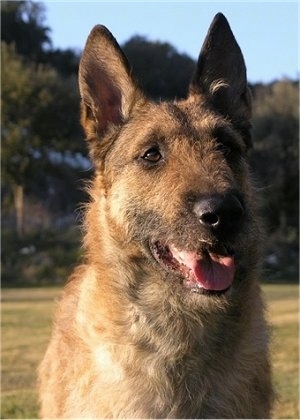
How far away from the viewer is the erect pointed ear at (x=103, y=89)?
5.57 m

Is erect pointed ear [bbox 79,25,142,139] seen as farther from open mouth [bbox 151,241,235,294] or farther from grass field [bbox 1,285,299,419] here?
grass field [bbox 1,285,299,419]

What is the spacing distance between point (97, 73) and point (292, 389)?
19.8ft

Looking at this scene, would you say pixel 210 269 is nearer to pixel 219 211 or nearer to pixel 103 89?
pixel 219 211

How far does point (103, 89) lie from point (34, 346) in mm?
10429

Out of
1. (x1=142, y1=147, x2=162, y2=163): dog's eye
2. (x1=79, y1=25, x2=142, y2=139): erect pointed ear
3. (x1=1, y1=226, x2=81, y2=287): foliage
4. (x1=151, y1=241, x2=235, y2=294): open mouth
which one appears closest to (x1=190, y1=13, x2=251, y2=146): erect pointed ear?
(x1=79, y1=25, x2=142, y2=139): erect pointed ear

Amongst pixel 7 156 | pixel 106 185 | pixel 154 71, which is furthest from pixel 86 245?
pixel 154 71

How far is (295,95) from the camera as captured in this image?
40.8 metres

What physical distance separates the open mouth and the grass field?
1063mm

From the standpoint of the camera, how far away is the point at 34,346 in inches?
601

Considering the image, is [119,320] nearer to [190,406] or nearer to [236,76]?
[190,406]

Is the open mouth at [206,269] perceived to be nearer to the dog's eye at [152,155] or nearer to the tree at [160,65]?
the dog's eye at [152,155]

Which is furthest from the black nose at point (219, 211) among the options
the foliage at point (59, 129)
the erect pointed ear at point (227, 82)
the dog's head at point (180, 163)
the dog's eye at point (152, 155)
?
the foliage at point (59, 129)

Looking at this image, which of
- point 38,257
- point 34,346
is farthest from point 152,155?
point 38,257

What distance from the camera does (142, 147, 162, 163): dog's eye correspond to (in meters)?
5.19
